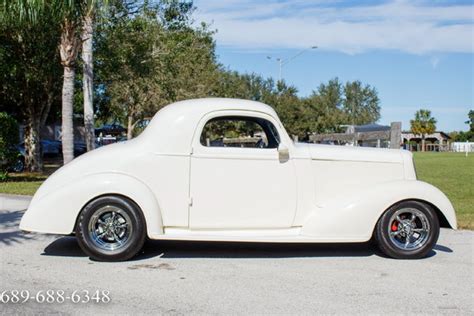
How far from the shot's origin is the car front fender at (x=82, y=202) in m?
6.07

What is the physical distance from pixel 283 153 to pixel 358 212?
3.50ft

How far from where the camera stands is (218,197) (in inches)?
245

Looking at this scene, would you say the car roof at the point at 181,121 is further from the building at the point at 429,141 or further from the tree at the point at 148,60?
the building at the point at 429,141

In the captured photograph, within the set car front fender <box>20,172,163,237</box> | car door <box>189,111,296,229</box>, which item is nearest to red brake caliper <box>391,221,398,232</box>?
car door <box>189,111,296,229</box>

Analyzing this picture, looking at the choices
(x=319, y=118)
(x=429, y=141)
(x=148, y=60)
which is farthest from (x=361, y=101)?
(x=148, y=60)

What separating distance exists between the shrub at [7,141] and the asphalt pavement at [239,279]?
945cm

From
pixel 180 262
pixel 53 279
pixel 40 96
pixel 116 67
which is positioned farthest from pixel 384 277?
pixel 40 96

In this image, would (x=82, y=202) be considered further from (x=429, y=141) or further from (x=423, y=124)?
(x=429, y=141)

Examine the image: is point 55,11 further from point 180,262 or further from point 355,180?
point 355,180

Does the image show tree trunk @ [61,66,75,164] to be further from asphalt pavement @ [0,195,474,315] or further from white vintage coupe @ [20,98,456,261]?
white vintage coupe @ [20,98,456,261]

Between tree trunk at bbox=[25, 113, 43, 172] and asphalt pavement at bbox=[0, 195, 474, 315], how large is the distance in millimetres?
14930

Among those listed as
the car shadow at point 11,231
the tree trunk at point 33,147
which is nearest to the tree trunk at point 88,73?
the car shadow at point 11,231

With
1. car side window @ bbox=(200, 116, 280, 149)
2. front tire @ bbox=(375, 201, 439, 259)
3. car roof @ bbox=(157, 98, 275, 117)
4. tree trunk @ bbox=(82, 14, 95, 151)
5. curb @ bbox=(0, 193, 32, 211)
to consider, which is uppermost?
tree trunk @ bbox=(82, 14, 95, 151)

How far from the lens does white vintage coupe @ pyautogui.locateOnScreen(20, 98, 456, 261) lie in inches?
240
